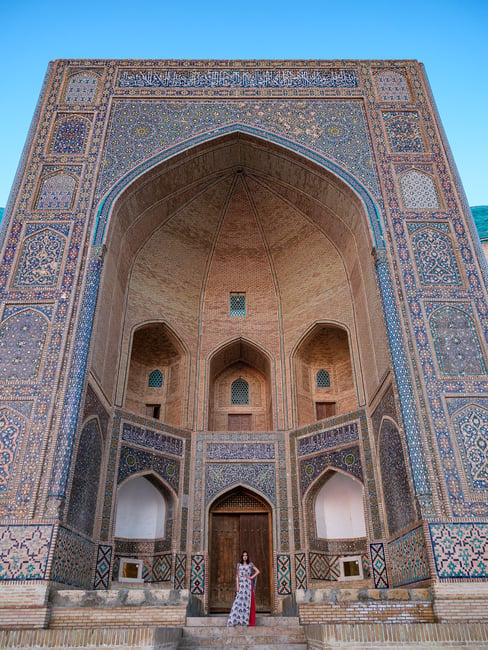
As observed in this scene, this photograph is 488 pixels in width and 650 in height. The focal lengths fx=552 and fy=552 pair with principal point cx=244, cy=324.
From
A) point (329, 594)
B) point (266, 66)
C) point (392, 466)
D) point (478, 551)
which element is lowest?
point (329, 594)

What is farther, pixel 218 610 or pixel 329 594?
pixel 218 610

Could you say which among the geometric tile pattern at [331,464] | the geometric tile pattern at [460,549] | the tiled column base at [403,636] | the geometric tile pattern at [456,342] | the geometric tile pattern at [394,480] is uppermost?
the geometric tile pattern at [456,342]

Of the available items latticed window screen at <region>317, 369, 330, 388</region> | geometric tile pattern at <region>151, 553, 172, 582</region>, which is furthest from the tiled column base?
latticed window screen at <region>317, 369, 330, 388</region>

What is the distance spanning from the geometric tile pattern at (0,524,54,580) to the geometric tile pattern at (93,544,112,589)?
1.57 metres

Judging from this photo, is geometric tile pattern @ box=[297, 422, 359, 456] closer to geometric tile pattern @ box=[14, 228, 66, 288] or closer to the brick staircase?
the brick staircase

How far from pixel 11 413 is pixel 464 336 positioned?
5.38 m

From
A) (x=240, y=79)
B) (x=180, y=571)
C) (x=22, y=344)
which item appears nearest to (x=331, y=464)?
(x=180, y=571)

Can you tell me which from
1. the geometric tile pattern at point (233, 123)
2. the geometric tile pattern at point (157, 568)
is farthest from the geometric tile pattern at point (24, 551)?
the geometric tile pattern at point (233, 123)

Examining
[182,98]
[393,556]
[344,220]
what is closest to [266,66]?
[182,98]

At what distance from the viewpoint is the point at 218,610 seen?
774 cm

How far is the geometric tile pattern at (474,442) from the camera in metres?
5.78

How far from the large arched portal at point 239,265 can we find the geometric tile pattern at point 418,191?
0.70 metres

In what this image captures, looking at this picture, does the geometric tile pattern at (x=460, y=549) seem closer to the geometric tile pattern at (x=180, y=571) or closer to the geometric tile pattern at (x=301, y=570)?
the geometric tile pattern at (x=301, y=570)

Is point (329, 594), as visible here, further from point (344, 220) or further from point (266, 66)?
point (266, 66)
